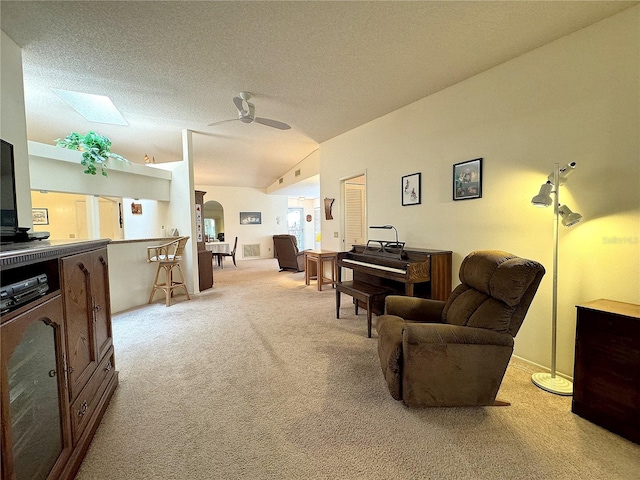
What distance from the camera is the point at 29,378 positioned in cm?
114

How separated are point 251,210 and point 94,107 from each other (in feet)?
20.0

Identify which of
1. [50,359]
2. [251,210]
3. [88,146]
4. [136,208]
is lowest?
[50,359]

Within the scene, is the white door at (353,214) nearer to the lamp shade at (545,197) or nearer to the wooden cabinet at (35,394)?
the lamp shade at (545,197)

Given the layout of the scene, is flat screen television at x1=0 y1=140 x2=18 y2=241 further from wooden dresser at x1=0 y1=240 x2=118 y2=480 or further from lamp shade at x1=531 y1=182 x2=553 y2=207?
lamp shade at x1=531 y1=182 x2=553 y2=207

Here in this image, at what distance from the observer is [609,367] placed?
5.41 feet

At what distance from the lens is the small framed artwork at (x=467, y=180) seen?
2.85 meters

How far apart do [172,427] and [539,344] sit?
2933 millimetres

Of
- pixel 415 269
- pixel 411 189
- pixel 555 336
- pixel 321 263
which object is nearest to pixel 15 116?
pixel 415 269

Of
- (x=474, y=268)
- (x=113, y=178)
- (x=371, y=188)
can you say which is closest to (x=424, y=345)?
(x=474, y=268)

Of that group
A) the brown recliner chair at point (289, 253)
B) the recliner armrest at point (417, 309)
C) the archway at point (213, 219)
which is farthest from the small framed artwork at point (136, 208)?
the recliner armrest at point (417, 309)

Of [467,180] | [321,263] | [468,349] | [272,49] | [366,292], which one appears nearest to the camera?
[468,349]

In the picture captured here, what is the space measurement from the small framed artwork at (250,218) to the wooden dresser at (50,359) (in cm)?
839

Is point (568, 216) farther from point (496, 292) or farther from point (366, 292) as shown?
point (366, 292)

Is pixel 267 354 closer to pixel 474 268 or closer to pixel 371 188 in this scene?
pixel 474 268
